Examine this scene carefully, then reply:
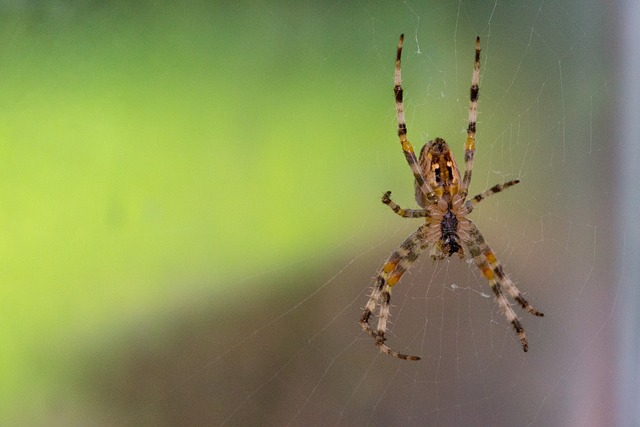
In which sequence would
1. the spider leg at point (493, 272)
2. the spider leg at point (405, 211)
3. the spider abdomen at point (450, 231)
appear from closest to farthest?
the spider leg at point (405, 211) → the spider abdomen at point (450, 231) → the spider leg at point (493, 272)

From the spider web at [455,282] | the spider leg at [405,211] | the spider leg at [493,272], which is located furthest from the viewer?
the spider web at [455,282]

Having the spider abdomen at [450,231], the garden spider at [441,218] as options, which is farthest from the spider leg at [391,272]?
the spider abdomen at [450,231]

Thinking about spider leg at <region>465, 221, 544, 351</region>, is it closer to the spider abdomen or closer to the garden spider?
the garden spider

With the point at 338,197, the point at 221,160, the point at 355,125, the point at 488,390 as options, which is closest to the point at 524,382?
the point at 488,390

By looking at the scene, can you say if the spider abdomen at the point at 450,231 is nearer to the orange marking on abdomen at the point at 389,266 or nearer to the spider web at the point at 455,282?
the orange marking on abdomen at the point at 389,266

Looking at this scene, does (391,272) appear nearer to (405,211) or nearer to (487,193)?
(405,211)

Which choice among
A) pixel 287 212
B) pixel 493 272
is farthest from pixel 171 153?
pixel 493 272

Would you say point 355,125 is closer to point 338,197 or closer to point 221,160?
point 338,197
